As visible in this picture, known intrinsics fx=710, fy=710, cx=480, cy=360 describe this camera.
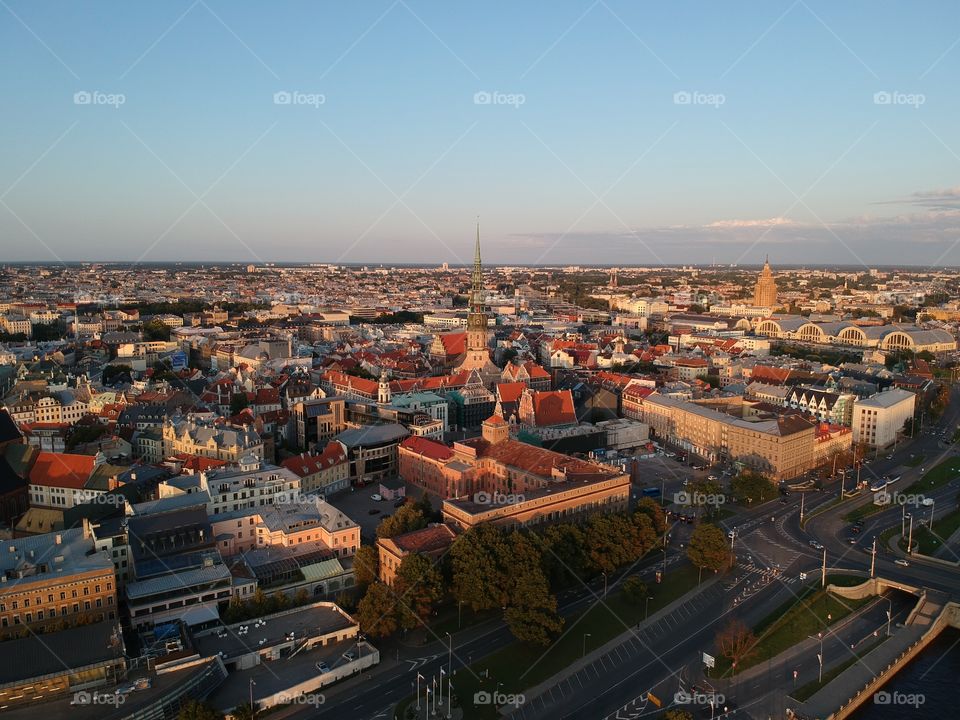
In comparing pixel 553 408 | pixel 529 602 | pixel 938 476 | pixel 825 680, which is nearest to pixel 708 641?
pixel 825 680

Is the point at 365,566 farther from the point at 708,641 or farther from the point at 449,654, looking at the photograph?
the point at 708,641

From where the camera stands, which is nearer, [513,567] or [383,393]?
[513,567]

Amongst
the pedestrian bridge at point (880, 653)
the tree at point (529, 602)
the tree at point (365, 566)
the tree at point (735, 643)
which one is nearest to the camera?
the pedestrian bridge at point (880, 653)

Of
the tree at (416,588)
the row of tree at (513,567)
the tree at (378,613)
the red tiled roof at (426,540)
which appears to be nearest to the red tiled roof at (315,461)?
the row of tree at (513,567)

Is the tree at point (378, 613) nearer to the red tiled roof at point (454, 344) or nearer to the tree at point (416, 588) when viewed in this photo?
the tree at point (416, 588)

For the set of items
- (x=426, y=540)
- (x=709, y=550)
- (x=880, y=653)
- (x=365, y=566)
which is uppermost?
(x=426, y=540)

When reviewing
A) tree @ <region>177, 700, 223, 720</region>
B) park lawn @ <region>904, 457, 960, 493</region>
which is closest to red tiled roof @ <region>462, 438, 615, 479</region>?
tree @ <region>177, 700, 223, 720</region>
